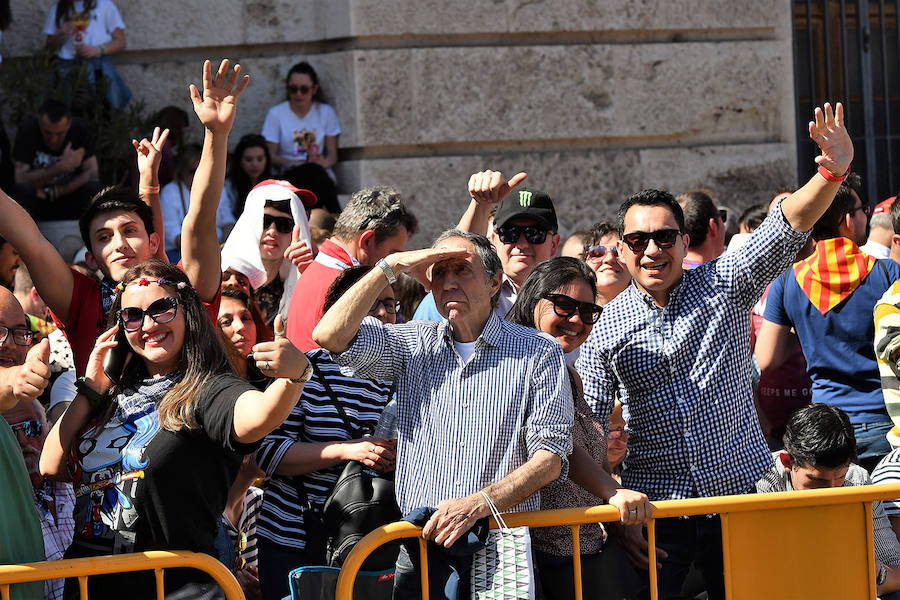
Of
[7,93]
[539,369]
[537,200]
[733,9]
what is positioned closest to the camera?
[539,369]

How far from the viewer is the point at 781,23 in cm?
841

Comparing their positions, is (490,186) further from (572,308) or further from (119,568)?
(119,568)

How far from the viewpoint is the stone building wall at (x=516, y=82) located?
312 inches

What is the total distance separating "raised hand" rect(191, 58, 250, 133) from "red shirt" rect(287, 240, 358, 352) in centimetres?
77

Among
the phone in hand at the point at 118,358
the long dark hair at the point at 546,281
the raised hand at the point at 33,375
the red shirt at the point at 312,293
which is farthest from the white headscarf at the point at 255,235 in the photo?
the raised hand at the point at 33,375

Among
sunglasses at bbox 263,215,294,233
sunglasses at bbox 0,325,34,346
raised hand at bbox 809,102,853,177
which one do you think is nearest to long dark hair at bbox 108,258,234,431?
sunglasses at bbox 0,325,34,346

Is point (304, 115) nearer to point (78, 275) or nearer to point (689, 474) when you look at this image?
point (78, 275)

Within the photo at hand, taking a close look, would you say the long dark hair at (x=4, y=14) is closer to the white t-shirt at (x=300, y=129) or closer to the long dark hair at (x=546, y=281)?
the white t-shirt at (x=300, y=129)

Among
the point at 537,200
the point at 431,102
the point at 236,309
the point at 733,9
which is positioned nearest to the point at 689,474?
the point at 537,200

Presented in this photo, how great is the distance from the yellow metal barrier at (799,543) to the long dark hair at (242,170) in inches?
170

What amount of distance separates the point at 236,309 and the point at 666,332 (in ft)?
5.69

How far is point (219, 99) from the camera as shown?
443 centimetres

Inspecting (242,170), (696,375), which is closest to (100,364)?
(696,375)

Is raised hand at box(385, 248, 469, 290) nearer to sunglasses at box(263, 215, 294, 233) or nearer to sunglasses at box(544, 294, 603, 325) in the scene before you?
sunglasses at box(544, 294, 603, 325)
